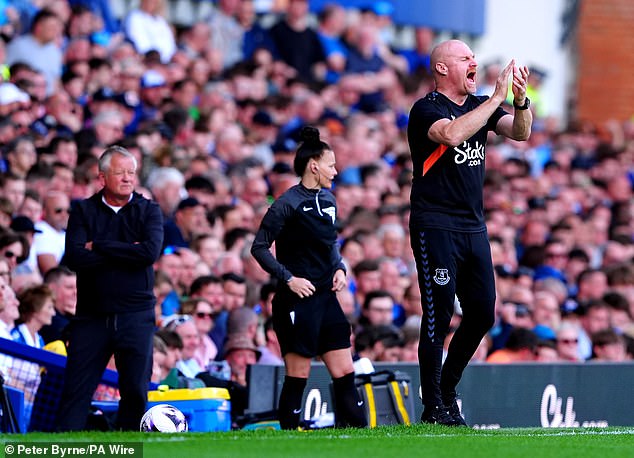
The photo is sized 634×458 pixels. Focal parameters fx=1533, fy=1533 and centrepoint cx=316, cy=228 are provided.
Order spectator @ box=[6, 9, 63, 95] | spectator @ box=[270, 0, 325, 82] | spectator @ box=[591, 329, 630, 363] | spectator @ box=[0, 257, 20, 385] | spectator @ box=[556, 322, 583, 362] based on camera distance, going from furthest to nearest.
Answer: spectator @ box=[270, 0, 325, 82], spectator @ box=[6, 9, 63, 95], spectator @ box=[591, 329, 630, 363], spectator @ box=[556, 322, 583, 362], spectator @ box=[0, 257, 20, 385]

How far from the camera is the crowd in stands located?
1284 cm

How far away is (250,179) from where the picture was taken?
16234mm

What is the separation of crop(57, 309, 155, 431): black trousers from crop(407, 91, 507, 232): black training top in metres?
2.10

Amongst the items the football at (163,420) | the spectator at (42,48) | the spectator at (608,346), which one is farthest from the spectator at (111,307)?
the spectator at (42,48)

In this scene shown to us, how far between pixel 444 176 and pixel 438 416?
1.50 m

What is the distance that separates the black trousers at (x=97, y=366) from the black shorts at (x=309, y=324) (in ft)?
3.12

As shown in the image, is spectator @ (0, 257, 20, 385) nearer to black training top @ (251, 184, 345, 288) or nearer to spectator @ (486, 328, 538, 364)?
black training top @ (251, 184, 345, 288)

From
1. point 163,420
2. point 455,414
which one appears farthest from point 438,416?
point 163,420

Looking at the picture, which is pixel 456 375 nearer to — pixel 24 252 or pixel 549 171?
pixel 24 252

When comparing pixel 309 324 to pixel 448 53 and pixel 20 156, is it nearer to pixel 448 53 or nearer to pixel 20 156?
pixel 448 53

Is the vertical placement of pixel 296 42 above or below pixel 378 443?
above

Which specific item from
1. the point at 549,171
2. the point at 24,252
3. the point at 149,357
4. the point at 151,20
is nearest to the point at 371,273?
the point at 24,252

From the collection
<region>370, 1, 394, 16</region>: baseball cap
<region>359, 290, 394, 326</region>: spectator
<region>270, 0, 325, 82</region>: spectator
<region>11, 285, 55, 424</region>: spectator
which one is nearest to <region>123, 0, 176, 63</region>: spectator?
<region>270, 0, 325, 82</region>: spectator

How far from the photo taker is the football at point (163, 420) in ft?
31.9
